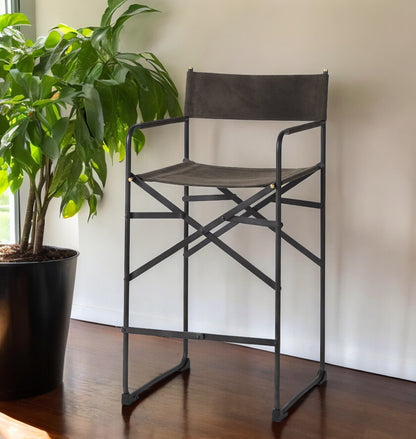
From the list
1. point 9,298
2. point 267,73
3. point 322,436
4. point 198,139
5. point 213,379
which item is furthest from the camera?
point 198,139

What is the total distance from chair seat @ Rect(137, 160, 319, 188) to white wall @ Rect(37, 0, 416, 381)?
0.26 m

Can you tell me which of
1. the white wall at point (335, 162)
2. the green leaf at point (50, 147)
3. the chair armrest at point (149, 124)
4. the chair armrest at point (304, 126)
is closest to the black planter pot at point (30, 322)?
the green leaf at point (50, 147)

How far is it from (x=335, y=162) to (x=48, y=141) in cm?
99

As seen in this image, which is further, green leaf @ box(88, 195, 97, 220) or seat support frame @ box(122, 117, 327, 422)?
green leaf @ box(88, 195, 97, 220)

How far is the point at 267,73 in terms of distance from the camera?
243cm

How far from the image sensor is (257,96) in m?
2.26

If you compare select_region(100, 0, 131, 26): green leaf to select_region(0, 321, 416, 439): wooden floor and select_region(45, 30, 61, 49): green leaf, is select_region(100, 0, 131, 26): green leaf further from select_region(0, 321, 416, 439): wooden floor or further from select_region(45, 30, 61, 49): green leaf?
select_region(0, 321, 416, 439): wooden floor

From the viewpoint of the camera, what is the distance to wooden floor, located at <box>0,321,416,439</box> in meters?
1.86

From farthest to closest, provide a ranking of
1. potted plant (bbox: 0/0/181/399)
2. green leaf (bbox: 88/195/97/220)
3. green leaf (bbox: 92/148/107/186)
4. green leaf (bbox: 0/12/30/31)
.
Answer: green leaf (bbox: 88/195/97/220)
green leaf (bbox: 0/12/30/31)
green leaf (bbox: 92/148/107/186)
potted plant (bbox: 0/0/181/399)

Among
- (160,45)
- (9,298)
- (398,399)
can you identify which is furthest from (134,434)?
(160,45)

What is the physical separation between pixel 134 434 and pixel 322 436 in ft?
1.68

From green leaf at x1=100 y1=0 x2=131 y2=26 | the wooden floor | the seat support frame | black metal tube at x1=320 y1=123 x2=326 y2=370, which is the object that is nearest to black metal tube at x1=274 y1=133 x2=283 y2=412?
the seat support frame

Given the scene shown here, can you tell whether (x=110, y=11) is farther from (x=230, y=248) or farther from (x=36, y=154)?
(x=230, y=248)

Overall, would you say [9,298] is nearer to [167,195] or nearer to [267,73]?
[167,195]
